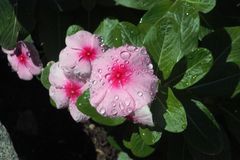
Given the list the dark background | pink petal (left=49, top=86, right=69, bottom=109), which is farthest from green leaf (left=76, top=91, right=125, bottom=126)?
the dark background

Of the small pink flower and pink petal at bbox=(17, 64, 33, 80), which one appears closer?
the small pink flower

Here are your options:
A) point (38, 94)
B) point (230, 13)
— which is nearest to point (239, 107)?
point (230, 13)

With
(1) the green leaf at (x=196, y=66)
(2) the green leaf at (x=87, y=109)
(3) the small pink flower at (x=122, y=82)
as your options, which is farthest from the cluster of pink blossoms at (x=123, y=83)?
(1) the green leaf at (x=196, y=66)

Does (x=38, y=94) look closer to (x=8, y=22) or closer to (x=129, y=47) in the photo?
(x=8, y=22)

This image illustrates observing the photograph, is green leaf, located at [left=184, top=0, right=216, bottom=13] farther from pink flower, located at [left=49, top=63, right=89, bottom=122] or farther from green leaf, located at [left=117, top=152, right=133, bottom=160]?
green leaf, located at [left=117, top=152, right=133, bottom=160]

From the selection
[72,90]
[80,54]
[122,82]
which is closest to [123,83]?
[122,82]

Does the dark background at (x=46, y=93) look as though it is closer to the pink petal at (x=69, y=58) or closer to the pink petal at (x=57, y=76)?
the pink petal at (x=57, y=76)
